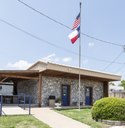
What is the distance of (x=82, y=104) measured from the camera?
22.9 meters

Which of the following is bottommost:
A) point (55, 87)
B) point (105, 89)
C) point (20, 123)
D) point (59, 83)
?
point (20, 123)

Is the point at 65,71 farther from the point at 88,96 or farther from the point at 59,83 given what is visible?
the point at 88,96

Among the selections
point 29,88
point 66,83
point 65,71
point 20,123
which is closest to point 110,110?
point 20,123

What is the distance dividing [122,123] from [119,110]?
2.20 feet

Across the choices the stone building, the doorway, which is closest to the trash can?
the stone building

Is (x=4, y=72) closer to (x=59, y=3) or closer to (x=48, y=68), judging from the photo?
(x=48, y=68)

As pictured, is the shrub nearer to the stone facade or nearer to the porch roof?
the porch roof

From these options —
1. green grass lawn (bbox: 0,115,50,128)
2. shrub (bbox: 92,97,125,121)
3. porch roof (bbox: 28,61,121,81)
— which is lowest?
green grass lawn (bbox: 0,115,50,128)

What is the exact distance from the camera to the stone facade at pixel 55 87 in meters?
20.2

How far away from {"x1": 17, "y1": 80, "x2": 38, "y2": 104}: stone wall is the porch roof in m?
1.58

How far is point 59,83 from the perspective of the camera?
2128 centimetres

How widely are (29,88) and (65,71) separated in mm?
4806

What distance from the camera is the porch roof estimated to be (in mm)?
18562

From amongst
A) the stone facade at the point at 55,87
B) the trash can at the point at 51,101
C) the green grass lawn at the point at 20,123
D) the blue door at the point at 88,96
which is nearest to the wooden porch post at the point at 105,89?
the stone facade at the point at 55,87
